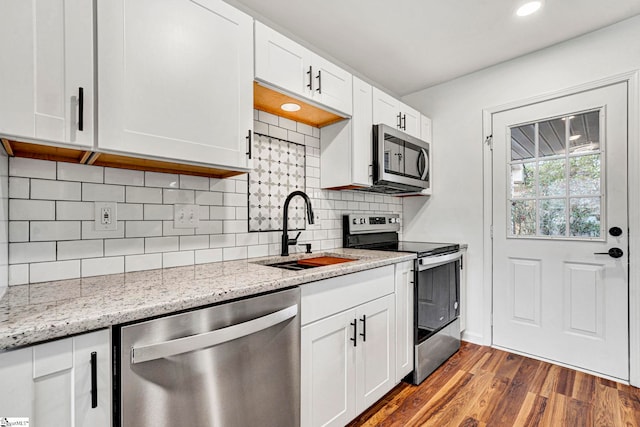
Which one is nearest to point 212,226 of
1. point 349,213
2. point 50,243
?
point 50,243

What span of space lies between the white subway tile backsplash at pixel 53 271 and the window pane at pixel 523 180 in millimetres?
2982

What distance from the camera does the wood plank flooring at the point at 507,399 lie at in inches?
67.9

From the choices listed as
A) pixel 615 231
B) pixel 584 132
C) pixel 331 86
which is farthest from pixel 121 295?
pixel 584 132

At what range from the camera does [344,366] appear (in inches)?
61.4

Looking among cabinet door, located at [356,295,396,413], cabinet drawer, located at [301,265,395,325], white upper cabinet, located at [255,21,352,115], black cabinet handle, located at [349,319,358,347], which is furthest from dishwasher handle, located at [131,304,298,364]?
white upper cabinet, located at [255,21,352,115]

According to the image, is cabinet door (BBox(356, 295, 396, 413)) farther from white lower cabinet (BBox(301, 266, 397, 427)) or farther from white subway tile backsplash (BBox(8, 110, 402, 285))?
white subway tile backsplash (BBox(8, 110, 402, 285))

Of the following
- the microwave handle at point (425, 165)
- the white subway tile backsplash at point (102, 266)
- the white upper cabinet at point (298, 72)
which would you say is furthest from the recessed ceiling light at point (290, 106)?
the microwave handle at point (425, 165)

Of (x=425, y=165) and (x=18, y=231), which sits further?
(x=425, y=165)

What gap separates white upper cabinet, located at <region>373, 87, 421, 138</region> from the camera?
7.74 feet

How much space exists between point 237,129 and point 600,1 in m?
2.34

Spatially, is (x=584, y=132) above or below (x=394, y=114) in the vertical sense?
below

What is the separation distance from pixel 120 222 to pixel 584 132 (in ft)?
10.0

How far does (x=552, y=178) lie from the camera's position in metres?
2.41

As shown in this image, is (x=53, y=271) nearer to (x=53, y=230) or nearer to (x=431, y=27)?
(x=53, y=230)
